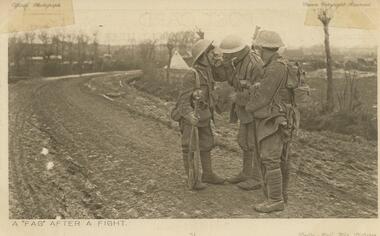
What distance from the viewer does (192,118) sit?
17.7ft

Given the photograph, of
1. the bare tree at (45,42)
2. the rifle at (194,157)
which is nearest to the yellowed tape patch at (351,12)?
the rifle at (194,157)

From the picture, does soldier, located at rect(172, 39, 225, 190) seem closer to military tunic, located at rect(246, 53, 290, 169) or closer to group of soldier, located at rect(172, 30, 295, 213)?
group of soldier, located at rect(172, 30, 295, 213)

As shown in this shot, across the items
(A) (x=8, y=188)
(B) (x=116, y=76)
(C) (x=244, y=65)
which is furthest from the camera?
(B) (x=116, y=76)

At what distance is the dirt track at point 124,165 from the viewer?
18.6ft

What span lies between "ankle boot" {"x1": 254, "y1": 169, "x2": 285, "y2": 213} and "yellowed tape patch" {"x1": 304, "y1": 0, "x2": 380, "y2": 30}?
1.59 meters

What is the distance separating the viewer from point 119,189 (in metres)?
5.79

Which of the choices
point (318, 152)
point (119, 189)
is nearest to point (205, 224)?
point (119, 189)

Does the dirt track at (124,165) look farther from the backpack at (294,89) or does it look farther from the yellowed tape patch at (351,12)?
the yellowed tape patch at (351,12)

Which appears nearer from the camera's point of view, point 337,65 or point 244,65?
point 244,65

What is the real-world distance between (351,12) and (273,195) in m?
1.94

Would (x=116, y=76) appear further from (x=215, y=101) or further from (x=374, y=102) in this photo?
(x=374, y=102)

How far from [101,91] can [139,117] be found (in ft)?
1.60

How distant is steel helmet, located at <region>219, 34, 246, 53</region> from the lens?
5.55 m

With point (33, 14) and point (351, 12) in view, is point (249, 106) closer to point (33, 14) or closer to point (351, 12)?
point (351, 12)
